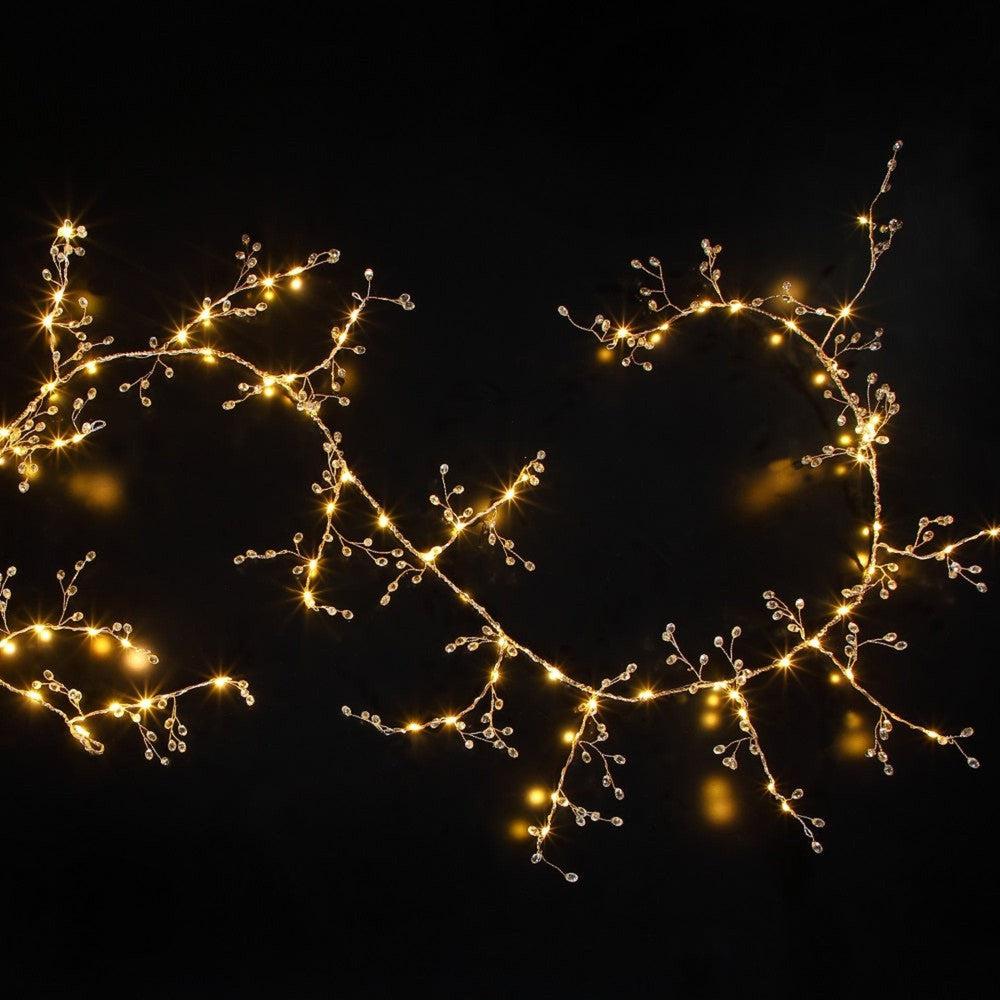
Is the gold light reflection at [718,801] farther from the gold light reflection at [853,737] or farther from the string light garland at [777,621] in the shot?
the gold light reflection at [853,737]

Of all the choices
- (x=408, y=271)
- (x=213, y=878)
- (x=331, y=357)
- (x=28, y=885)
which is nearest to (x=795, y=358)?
(x=408, y=271)

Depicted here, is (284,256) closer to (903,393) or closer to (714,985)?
(903,393)

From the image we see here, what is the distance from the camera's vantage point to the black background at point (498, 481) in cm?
131

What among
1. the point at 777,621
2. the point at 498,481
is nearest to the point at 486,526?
the point at 498,481

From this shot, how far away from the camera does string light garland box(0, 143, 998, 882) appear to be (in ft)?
4.43

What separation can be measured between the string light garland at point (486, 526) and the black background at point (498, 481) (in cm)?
3

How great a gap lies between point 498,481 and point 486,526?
75 millimetres

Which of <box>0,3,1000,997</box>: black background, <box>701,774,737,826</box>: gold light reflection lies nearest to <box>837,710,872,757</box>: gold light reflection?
<box>0,3,1000,997</box>: black background

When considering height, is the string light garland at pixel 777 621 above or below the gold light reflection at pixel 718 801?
above

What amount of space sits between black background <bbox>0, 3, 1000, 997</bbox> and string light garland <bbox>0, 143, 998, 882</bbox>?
26 mm

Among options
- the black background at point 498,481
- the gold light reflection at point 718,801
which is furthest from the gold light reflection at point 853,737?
the gold light reflection at point 718,801

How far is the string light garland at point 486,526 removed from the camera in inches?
53.2

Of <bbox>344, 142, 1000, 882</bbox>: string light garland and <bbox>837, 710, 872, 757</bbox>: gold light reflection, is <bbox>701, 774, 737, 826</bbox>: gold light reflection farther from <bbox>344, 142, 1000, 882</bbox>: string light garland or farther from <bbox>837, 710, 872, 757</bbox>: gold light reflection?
<bbox>837, 710, 872, 757</bbox>: gold light reflection

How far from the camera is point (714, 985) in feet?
4.27
